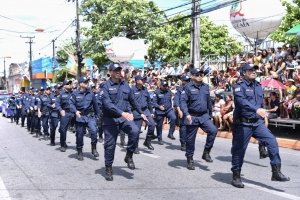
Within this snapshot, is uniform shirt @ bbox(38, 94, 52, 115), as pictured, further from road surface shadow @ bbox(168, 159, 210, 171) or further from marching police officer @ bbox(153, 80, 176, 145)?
road surface shadow @ bbox(168, 159, 210, 171)

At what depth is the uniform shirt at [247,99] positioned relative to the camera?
23.7 ft

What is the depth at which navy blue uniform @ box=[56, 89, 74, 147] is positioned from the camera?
12328 millimetres

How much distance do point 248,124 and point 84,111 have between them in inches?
186

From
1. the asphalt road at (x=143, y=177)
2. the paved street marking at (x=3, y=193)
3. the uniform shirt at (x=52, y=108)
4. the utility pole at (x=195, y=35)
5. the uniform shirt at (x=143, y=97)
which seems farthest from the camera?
the utility pole at (x=195, y=35)

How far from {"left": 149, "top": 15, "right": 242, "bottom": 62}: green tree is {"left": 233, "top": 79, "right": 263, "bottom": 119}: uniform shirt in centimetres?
3300

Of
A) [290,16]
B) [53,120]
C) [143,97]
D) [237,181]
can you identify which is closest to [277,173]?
[237,181]

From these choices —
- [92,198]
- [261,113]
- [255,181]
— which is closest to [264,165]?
[255,181]

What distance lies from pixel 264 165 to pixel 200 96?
196 centimetres

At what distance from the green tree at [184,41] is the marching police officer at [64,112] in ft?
90.9

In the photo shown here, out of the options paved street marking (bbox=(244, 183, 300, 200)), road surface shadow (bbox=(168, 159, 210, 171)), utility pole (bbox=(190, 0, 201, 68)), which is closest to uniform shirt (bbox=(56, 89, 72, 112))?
road surface shadow (bbox=(168, 159, 210, 171))

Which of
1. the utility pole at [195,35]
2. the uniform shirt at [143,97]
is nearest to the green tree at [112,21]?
the utility pole at [195,35]

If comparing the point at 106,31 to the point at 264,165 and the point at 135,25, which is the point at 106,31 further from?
the point at 264,165

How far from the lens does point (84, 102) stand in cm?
1094

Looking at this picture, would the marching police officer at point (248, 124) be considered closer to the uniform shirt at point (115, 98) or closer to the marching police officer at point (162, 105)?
the uniform shirt at point (115, 98)
